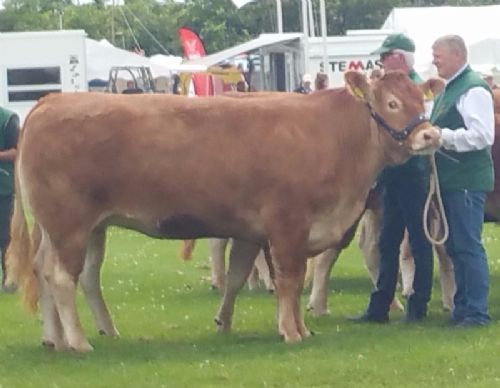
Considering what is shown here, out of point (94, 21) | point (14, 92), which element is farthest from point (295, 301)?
point (94, 21)

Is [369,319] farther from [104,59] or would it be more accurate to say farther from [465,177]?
[104,59]

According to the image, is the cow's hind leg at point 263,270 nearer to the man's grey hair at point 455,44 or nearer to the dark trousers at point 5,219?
the dark trousers at point 5,219

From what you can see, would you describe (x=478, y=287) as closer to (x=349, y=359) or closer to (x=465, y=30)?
(x=349, y=359)

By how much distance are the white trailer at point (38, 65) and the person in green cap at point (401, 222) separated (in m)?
26.0

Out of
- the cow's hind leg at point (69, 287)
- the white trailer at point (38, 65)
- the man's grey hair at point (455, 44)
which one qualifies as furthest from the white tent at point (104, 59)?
the cow's hind leg at point (69, 287)

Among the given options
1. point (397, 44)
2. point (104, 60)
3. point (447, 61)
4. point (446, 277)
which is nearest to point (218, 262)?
point (446, 277)

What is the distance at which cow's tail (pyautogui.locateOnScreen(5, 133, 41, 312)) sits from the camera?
1098 centimetres

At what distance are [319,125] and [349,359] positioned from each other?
1.97 meters

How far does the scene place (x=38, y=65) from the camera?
124ft

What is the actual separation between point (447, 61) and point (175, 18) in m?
80.1

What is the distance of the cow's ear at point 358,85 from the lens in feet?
35.9

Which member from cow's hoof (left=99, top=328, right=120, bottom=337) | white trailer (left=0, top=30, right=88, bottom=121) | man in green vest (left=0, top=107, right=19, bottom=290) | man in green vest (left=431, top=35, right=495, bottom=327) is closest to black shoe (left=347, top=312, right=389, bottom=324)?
man in green vest (left=431, top=35, right=495, bottom=327)

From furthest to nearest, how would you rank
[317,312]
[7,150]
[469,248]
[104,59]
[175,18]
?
[175,18] → [104,59] → [7,150] → [317,312] → [469,248]

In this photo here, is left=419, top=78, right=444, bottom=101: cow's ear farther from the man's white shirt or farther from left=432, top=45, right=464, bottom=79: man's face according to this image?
the man's white shirt
